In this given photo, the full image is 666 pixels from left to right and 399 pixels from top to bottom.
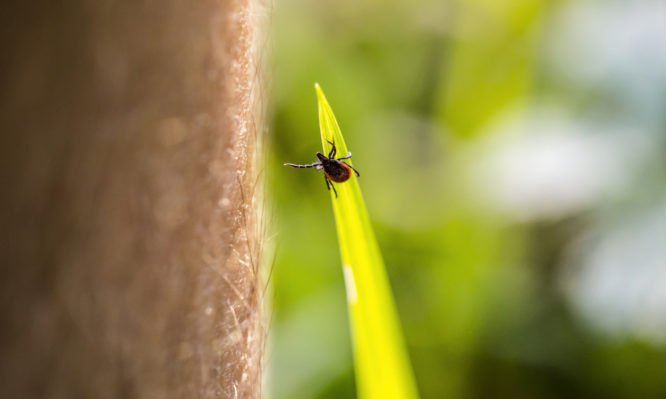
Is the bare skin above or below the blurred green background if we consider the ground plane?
below

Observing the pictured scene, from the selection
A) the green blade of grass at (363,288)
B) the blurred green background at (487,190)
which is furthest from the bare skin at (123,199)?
the blurred green background at (487,190)

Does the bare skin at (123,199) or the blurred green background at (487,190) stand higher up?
the blurred green background at (487,190)

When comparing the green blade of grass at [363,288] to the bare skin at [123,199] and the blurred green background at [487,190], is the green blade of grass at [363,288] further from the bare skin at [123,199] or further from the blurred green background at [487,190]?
the blurred green background at [487,190]

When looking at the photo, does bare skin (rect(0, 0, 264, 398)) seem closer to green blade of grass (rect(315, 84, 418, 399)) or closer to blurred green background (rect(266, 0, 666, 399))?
green blade of grass (rect(315, 84, 418, 399))

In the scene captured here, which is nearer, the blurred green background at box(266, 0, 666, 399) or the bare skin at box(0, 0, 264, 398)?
the bare skin at box(0, 0, 264, 398)

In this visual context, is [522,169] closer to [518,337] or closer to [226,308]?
[518,337]

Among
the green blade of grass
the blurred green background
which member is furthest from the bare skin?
the blurred green background
